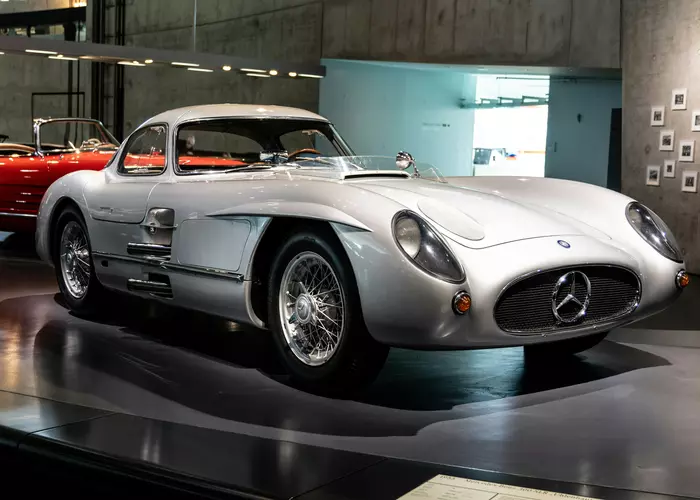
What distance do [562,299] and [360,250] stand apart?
0.91 metres

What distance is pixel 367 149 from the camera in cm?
1493

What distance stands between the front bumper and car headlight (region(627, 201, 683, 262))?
0.78m

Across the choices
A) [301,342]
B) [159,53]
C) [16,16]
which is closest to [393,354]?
[301,342]

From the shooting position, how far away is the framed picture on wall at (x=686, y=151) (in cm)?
959

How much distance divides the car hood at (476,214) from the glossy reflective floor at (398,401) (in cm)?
73

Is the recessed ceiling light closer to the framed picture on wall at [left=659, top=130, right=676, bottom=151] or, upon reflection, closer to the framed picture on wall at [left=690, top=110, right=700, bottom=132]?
the framed picture on wall at [left=659, top=130, right=676, bottom=151]

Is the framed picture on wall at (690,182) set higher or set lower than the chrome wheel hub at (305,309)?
higher

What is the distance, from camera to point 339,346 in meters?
3.93

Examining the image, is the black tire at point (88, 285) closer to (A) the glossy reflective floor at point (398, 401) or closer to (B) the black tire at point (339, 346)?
(A) the glossy reflective floor at point (398, 401)

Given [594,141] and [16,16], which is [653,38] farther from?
[16,16]

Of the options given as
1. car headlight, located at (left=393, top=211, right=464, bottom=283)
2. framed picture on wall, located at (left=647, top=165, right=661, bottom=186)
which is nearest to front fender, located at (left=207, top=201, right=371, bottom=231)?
car headlight, located at (left=393, top=211, right=464, bottom=283)

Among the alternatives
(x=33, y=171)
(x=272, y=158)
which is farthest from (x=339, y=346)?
(x=33, y=171)

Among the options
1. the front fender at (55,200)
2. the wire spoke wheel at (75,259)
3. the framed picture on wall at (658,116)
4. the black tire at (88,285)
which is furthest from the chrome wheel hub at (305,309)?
the framed picture on wall at (658,116)

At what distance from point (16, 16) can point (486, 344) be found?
12.0 metres
